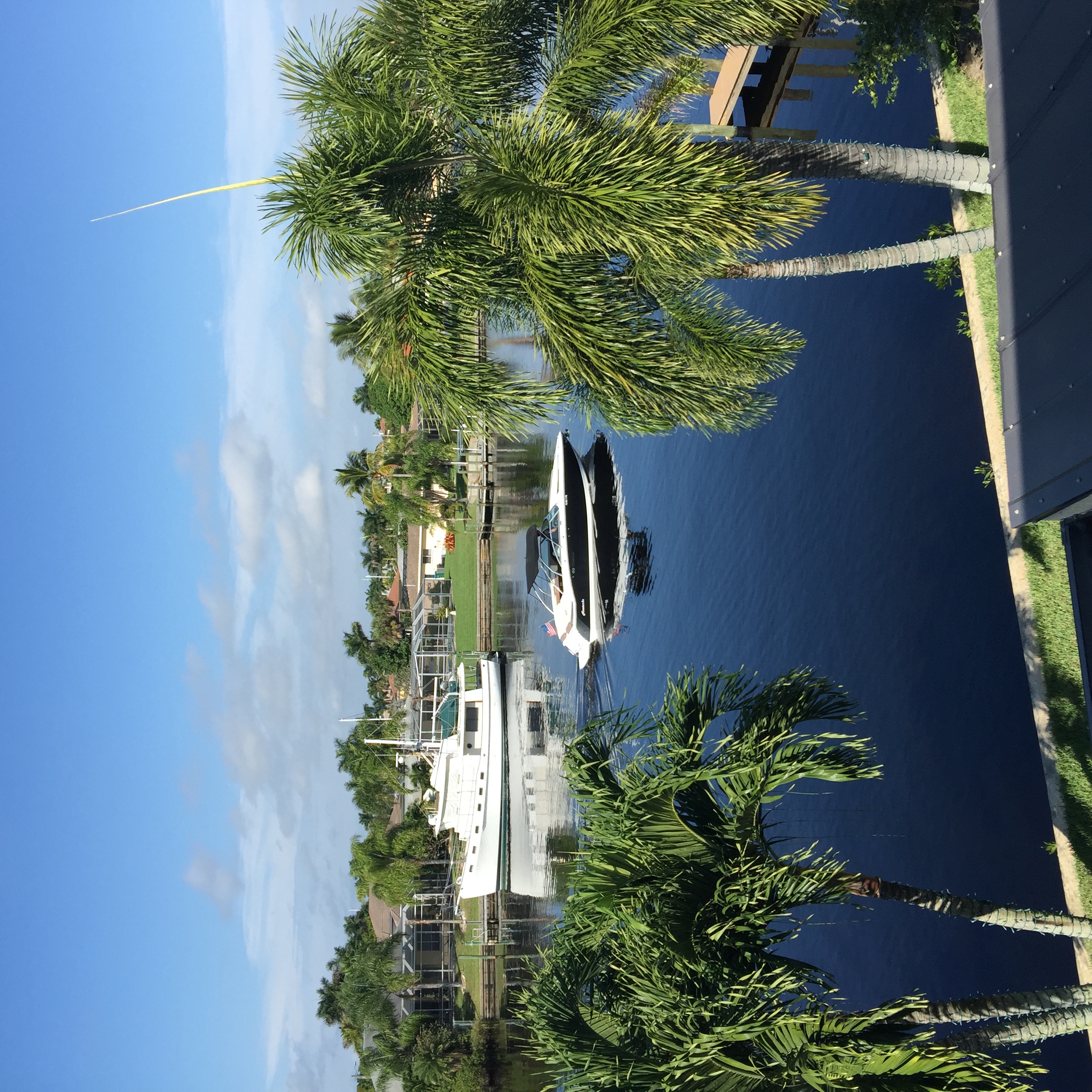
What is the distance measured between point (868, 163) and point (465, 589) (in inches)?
1411

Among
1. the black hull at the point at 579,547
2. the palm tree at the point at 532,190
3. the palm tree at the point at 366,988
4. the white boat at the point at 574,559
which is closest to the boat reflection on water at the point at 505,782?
the white boat at the point at 574,559

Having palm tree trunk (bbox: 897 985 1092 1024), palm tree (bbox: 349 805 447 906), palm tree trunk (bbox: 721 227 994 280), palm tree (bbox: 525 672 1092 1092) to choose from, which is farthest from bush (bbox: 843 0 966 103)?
palm tree (bbox: 349 805 447 906)

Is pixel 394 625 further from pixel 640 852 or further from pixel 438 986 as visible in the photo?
pixel 640 852

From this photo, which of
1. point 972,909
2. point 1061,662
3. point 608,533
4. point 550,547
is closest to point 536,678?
point 550,547

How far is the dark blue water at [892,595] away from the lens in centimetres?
1597

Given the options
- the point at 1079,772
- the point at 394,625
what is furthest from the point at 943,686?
the point at 394,625

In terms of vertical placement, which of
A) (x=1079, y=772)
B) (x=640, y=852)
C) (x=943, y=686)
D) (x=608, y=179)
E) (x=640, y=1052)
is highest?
(x=608, y=179)

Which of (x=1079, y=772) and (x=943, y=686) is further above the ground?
(x=943, y=686)

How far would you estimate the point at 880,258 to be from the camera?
1413 centimetres

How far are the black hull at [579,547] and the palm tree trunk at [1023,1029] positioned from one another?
17.9 metres

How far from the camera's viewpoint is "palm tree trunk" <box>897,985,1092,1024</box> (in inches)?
338

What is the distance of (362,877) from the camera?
50.1 m

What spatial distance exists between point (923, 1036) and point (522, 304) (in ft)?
30.4

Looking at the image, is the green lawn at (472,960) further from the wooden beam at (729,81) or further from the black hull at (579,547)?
the wooden beam at (729,81)
